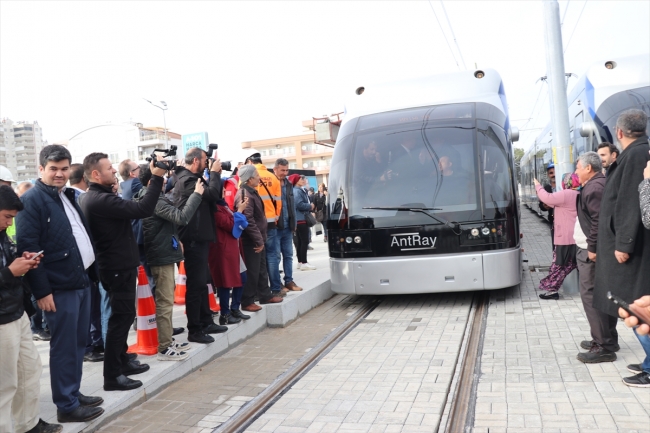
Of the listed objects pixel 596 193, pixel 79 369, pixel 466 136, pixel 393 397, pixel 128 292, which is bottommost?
pixel 393 397

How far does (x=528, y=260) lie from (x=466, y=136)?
191 inches

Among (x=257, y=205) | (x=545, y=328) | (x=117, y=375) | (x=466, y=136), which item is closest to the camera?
(x=117, y=375)

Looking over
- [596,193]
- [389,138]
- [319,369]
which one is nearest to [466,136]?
[389,138]

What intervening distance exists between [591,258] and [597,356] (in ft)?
2.80

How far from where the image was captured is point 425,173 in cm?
750

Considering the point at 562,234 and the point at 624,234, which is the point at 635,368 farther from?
the point at 562,234

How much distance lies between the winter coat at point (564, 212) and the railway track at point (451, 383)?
4.99 ft

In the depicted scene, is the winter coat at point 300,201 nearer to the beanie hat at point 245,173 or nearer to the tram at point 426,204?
the tram at point 426,204

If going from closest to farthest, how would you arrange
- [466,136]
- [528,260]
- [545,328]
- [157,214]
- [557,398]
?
[557,398], [157,214], [545,328], [466,136], [528,260]

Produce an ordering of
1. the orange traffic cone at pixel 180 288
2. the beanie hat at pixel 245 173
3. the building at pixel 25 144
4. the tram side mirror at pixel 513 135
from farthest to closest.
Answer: the building at pixel 25 144 → the tram side mirror at pixel 513 135 → the orange traffic cone at pixel 180 288 → the beanie hat at pixel 245 173

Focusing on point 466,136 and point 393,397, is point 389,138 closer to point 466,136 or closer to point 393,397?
point 466,136

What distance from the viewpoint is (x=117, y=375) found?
4.50m

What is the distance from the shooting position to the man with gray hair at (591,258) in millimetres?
4867

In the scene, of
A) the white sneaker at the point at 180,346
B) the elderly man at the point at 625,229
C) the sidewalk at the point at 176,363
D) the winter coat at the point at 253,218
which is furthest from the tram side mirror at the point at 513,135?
the white sneaker at the point at 180,346
